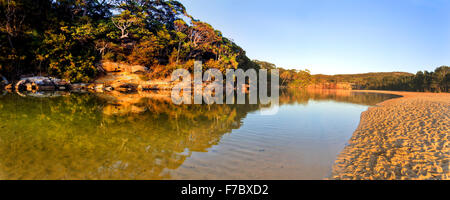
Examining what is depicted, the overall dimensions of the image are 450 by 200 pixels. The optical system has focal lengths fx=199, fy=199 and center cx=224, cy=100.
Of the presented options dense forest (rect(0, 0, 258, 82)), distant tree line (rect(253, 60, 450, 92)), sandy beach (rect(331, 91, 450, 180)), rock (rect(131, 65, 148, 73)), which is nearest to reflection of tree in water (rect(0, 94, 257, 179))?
sandy beach (rect(331, 91, 450, 180))

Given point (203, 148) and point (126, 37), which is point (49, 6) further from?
point (203, 148)

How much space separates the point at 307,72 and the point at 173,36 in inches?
3917

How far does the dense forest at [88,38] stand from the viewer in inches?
1195

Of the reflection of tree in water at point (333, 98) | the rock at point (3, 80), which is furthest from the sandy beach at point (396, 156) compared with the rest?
the rock at point (3, 80)

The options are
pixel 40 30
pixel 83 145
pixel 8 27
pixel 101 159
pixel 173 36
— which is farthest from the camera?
pixel 173 36

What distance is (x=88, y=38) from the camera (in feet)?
118

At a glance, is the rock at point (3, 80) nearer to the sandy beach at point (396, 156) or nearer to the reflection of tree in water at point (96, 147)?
the reflection of tree in water at point (96, 147)

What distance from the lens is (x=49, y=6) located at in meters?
35.9

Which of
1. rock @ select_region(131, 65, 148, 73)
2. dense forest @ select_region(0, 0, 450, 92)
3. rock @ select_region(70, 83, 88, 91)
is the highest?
dense forest @ select_region(0, 0, 450, 92)

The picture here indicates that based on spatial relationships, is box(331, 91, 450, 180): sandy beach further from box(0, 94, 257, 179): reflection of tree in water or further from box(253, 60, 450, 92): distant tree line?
box(253, 60, 450, 92): distant tree line

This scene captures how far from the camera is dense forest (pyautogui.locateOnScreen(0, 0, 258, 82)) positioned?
3036 centimetres

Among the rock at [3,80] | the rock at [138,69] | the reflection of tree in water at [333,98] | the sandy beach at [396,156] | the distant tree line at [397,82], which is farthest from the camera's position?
the distant tree line at [397,82]

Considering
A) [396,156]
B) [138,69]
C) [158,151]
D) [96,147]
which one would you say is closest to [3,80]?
[138,69]
